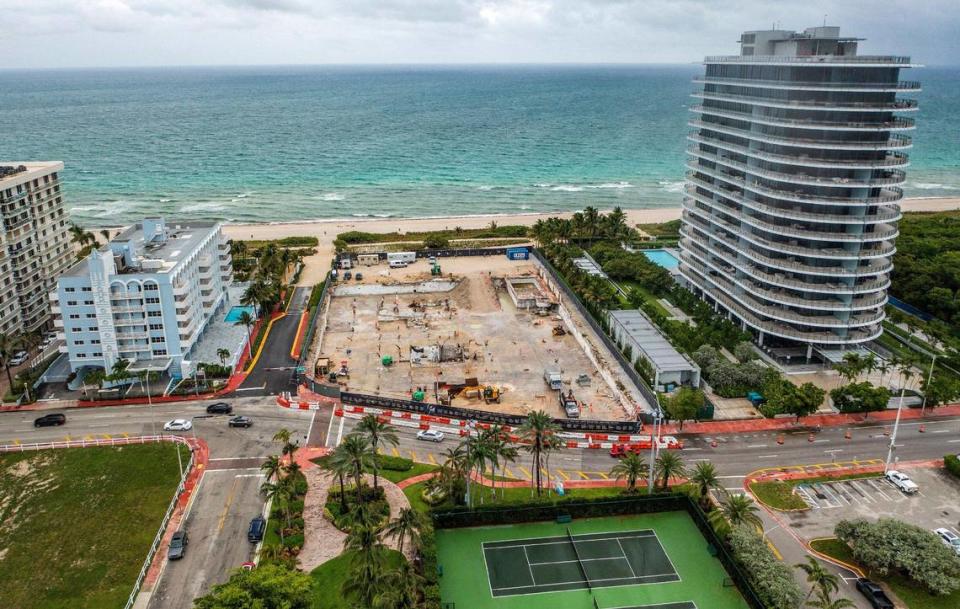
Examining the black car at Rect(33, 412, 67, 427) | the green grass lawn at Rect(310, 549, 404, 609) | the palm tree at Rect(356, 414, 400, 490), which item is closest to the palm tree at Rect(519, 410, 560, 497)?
the palm tree at Rect(356, 414, 400, 490)

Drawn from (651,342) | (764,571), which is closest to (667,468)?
(764,571)

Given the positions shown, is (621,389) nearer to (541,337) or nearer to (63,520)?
(541,337)

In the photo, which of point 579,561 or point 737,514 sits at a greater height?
point 737,514

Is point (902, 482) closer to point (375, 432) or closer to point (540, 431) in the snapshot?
point (540, 431)

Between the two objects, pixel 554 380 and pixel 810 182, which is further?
pixel 554 380

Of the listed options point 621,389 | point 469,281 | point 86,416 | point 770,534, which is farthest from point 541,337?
point 86,416

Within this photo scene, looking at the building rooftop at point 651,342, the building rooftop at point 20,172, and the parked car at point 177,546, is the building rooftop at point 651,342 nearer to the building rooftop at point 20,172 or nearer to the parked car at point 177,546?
the parked car at point 177,546

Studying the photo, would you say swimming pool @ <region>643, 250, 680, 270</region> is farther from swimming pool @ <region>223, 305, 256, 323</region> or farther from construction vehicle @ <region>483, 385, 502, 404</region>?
swimming pool @ <region>223, 305, 256, 323</region>

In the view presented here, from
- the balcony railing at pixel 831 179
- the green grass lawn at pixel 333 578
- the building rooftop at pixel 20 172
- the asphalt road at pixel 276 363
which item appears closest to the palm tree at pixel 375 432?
the green grass lawn at pixel 333 578

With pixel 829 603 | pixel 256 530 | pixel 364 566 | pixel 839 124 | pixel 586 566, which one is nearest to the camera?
pixel 364 566
